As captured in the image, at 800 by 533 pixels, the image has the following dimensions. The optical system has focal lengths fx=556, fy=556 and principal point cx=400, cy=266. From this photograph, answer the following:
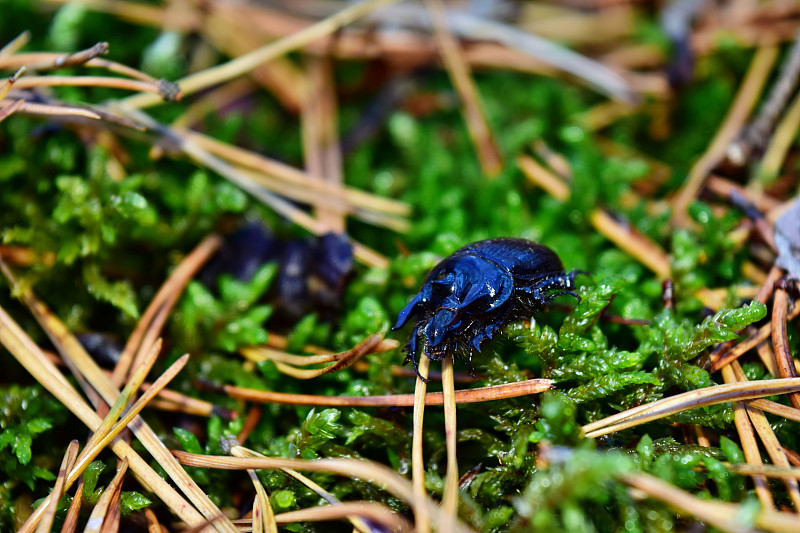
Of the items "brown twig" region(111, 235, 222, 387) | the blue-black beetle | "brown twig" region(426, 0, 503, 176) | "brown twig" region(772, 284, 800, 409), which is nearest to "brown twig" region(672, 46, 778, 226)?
"brown twig" region(772, 284, 800, 409)

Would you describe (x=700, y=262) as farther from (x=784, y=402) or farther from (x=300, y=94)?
(x=300, y=94)

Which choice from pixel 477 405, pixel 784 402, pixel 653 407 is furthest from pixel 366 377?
pixel 784 402

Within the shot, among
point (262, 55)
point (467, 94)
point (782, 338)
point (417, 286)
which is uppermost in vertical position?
point (262, 55)

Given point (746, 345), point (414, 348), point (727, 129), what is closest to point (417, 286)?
point (414, 348)

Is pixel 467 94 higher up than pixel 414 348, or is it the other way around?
pixel 467 94

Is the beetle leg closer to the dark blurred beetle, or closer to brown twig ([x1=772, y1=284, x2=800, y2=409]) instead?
the dark blurred beetle

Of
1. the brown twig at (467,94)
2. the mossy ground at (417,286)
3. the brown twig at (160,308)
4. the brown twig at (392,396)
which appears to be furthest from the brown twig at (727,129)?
the brown twig at (160,308)

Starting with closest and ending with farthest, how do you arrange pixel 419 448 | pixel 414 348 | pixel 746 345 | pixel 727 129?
pixel 419 448 → pixel 414 348 → pixel 746 345 → pixel 727 129

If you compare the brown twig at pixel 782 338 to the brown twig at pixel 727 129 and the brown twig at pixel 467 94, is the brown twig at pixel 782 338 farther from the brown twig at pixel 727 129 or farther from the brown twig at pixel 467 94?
the brown twig at pixel 467 94

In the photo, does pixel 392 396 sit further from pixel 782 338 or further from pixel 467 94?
pixel 467 94
